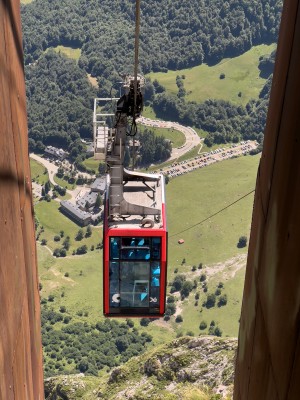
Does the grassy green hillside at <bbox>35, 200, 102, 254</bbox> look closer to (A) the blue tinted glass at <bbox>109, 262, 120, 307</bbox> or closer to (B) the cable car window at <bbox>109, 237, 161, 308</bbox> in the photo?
(A) the blue tinted glass at <bbox>109, 262, 120, 307</bbox>

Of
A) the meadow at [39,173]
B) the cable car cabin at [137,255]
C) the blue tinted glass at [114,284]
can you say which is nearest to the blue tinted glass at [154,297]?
the cable car cabin at [137,255]

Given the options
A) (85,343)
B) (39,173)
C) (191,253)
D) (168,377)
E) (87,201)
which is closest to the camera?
(168,377)

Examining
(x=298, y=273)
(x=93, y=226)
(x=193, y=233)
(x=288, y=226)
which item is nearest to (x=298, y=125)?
(x=288, y=226)

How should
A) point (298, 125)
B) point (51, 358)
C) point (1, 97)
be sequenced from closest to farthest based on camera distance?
point (298, 125) → point (1, 97) → point (51, 358)

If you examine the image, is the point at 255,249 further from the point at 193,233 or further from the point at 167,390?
the point at 193,233

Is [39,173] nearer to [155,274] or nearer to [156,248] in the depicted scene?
[155,274]

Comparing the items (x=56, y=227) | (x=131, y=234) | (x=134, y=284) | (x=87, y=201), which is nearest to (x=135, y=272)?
(x=134, y=284)
